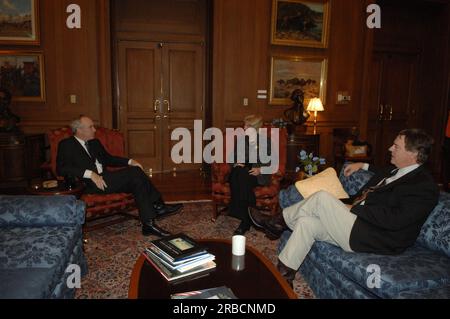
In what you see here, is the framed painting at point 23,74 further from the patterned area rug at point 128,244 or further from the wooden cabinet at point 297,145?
the wooden cabinet at point 297,145

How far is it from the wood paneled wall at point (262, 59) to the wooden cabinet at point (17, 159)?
2.83 metres

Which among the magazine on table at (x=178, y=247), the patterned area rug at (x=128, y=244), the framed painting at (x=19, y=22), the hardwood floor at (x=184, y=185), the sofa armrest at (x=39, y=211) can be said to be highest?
the framed painting at (x=19, y=22)

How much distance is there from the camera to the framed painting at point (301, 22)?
6074 millimetres

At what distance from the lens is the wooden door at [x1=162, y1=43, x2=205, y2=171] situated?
253 inches

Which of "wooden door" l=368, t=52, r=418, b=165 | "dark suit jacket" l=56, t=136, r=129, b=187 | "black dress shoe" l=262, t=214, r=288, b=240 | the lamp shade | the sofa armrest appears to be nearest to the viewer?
the sofa armrest

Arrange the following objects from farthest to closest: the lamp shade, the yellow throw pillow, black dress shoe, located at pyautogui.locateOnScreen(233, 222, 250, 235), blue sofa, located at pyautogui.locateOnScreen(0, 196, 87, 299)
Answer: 1. the lamp shade
2. black dress shoe, located at pyautogui.locateOnScreen(233, 222, 250, 235)
3. the yellow throw pillow
4. blue sofa, located at pyautogui.locateOnScreen(0, 196, 87, 299)

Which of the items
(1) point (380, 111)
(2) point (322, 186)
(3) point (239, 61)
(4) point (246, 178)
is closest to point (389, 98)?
(1) point (380, 111)

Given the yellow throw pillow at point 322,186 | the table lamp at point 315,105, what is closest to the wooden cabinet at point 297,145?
the table lamp at point 315,105

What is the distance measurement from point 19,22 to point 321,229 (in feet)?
16.8

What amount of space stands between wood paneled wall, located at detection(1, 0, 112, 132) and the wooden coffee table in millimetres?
4040

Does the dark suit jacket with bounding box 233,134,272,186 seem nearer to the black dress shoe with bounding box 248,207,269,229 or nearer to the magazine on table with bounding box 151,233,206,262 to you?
the black dress shoe with bounding box 248,207,269,229

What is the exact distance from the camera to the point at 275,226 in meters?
2.97

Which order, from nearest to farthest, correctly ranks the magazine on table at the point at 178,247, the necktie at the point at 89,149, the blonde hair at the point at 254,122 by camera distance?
the magazine on table at the point at 178,247 < the necktie at the point at 89,149 < the blonde hair at the point at 254,122
